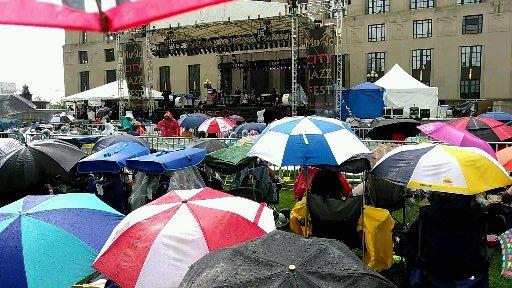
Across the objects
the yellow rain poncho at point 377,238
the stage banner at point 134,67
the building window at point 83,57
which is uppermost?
the building window at point 83,57

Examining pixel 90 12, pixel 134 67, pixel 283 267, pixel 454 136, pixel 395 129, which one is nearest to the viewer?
pixel 90 12

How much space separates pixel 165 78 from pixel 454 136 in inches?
1530

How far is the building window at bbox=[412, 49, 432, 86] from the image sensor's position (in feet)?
121

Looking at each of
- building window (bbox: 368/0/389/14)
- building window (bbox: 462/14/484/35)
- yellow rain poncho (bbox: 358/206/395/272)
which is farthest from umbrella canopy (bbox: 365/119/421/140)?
building window (bbox: 368/0/389/14)

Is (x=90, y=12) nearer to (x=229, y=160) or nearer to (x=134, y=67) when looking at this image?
(x=229, y=160)

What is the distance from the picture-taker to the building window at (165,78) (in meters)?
44.4

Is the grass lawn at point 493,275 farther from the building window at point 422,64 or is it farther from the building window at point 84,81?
the building window at point 84,81

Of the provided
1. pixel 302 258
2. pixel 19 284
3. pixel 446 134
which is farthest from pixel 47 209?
pixel 446 134

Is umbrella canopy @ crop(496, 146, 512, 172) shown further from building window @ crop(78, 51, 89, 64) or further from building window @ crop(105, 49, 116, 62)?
building window @ crop(78, 51, 89, 64)

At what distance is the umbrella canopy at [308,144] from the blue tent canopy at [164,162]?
42.4 inches

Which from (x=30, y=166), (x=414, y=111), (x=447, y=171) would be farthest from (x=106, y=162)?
(x=414, y=111)

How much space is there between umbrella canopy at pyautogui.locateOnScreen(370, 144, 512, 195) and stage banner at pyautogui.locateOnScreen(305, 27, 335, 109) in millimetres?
14578

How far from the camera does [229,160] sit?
7238mm

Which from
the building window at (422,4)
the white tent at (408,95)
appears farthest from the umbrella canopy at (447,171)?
the building window at (422,4)
